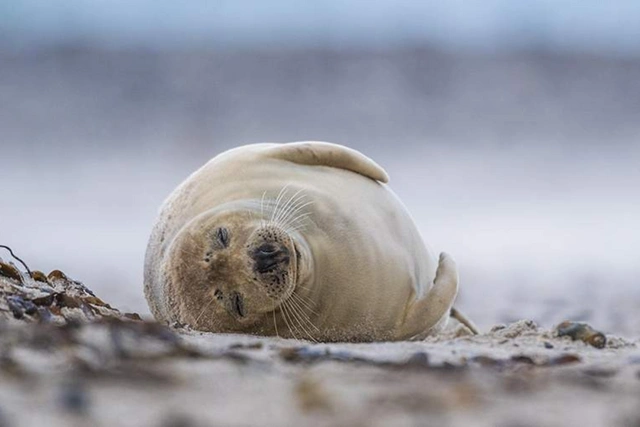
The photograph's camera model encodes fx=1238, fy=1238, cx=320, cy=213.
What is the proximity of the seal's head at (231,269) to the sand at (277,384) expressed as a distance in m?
0.68

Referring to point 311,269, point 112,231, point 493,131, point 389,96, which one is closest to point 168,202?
point 311,269

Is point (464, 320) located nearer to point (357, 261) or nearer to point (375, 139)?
point (357, 261)

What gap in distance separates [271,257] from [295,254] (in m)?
0.10

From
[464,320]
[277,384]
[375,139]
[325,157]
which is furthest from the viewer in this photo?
[375,139]

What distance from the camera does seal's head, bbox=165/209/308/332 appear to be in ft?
16.1

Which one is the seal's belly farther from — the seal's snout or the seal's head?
the seal's snout

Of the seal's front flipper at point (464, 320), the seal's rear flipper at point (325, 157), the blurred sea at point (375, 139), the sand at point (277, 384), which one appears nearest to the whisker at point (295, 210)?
the seal's rear flipper at point (325, 157)

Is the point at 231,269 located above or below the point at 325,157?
below

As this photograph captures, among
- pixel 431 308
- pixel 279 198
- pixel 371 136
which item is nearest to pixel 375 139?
pixel 371 136

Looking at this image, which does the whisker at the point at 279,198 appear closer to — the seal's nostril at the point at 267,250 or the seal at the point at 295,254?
the seal at the point at 295,254

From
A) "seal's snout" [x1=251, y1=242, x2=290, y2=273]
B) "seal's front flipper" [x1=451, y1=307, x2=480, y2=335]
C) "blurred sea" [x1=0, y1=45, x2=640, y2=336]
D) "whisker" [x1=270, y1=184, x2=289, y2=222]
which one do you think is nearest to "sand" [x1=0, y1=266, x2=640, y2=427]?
"seal's snout" [x1=251, y1=242, x2=290, y2=273]

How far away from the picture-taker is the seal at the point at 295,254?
499 cm

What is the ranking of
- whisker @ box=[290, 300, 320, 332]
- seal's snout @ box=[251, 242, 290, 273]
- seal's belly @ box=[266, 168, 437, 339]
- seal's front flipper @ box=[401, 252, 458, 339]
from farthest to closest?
seal's front flipper @ box=[401, 252, 458, 339] → seal's belly @ box=[266, 168, 437, 339] → whisker @ box=[290, 300, 320, 332] → seal's snout @ box=[251, 242, 290, 273]

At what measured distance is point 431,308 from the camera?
18.0 ft
